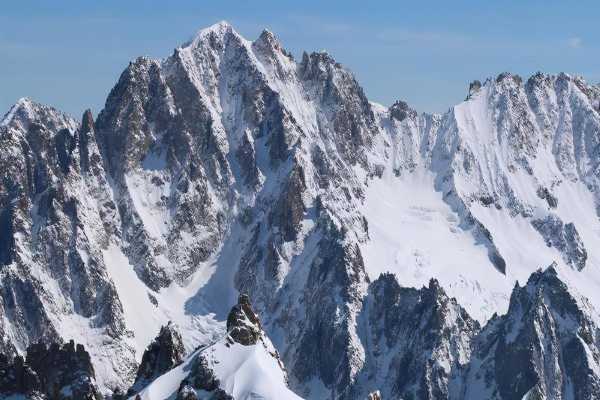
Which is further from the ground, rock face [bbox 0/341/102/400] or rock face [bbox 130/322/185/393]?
rock face [bbox 130/322/185/393]

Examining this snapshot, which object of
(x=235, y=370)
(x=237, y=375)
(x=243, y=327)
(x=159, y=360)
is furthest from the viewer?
(x=159, y=360)

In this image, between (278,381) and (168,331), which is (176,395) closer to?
(278,381)

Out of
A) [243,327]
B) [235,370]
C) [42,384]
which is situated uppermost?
[243,327]

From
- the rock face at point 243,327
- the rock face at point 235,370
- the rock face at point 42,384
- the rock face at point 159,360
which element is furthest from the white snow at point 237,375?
the rock face at point 42,384

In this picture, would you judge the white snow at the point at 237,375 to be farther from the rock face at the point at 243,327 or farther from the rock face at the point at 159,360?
the rock face at the point at 159,360

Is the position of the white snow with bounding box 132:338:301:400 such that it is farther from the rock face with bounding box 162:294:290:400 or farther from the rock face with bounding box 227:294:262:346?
the rock face with bounding box 227:294:262:346

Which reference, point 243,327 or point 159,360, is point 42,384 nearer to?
point 159,360

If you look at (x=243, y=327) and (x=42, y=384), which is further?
(x=42, y=384)

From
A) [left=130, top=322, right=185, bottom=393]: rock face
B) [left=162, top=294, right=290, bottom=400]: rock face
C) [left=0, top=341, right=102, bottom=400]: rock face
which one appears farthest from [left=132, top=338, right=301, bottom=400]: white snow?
[left=0, top=341, right=102, bottom=400]: rock face

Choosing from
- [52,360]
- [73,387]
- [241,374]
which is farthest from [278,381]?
[52,360]

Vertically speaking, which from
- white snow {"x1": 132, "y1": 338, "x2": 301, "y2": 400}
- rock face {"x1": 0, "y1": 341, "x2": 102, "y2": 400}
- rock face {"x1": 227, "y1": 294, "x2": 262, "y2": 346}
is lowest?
rock face {"x1": 0, "y1": 341, "x2": 102, "y2": 400}

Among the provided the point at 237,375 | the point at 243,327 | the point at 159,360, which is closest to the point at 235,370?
the point at 237,375
